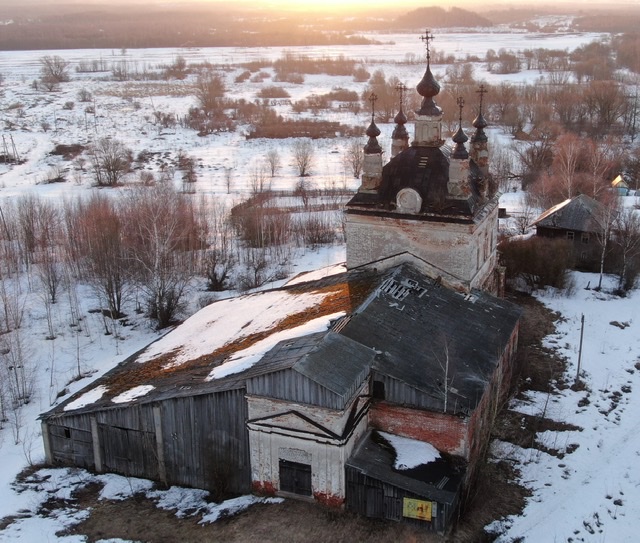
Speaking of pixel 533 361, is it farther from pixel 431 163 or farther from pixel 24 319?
pixel 24 319

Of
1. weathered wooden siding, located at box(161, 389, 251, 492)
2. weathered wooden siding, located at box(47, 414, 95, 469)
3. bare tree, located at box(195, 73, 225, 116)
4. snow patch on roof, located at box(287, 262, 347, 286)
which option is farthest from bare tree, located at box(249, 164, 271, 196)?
weathered wooden siding, located at box(161, 389, 251, 492)

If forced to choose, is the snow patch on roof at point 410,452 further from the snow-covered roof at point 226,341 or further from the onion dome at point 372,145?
the onion dome at point 372,145

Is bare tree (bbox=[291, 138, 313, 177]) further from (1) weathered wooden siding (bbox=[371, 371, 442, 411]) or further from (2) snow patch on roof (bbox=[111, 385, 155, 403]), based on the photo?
(1) weathered wooden siding (bbox=[371, 371, 442, 411])

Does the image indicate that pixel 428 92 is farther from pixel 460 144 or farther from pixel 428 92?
pixel 460 144

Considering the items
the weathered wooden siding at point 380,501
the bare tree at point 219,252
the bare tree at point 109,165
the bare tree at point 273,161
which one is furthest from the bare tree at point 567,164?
the bare tree at point 109,165

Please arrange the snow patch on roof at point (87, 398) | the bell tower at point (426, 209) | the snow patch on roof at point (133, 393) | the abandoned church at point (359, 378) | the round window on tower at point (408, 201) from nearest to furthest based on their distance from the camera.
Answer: the abandoned church at point (359, 378) < the snow patch on roof at point (133, 393) < the snow patch on roof at point (87, 398) < the bell tower at point (426, 209) < the round window on tower at point (408, 201)

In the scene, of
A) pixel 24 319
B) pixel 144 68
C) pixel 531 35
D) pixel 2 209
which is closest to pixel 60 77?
pixel 144 68
